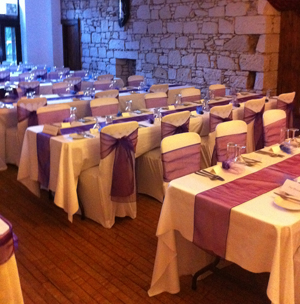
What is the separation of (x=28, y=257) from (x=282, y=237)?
211 cm

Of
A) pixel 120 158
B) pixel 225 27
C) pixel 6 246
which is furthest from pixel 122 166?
pixel 225 27

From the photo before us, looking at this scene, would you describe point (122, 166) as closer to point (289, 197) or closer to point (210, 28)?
point (289, 197)

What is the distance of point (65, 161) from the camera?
12.2 ft

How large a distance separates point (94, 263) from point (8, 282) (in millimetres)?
1326

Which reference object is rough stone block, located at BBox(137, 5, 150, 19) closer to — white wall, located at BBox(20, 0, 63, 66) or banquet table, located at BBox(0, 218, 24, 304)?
white wall, located at BBox(20, 0, 63, 66)

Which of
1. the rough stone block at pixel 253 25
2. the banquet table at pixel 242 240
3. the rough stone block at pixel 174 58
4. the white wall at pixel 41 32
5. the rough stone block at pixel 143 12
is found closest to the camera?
the banquet table at pixel 242 240

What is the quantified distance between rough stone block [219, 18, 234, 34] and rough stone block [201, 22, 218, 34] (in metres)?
0.13

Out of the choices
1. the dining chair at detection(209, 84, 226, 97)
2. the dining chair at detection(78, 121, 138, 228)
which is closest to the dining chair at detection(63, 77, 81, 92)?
the dining chair at detection(209, 84, 226, 97)

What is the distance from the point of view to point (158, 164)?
14.0ft

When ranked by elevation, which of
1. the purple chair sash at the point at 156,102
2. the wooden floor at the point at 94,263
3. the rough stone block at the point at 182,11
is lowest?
the wooden floor at the point at 94,263

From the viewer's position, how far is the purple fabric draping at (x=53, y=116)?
4.71m

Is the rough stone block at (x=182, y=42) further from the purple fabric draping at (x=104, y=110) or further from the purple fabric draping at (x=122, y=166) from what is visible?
the purple fabric draping at (x=122, y=166)

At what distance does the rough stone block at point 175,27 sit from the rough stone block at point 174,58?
46cm

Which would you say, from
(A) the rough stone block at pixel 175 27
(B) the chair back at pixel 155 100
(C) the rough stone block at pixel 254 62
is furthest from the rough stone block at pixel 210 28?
(B) the chair back at pixel 155 100
